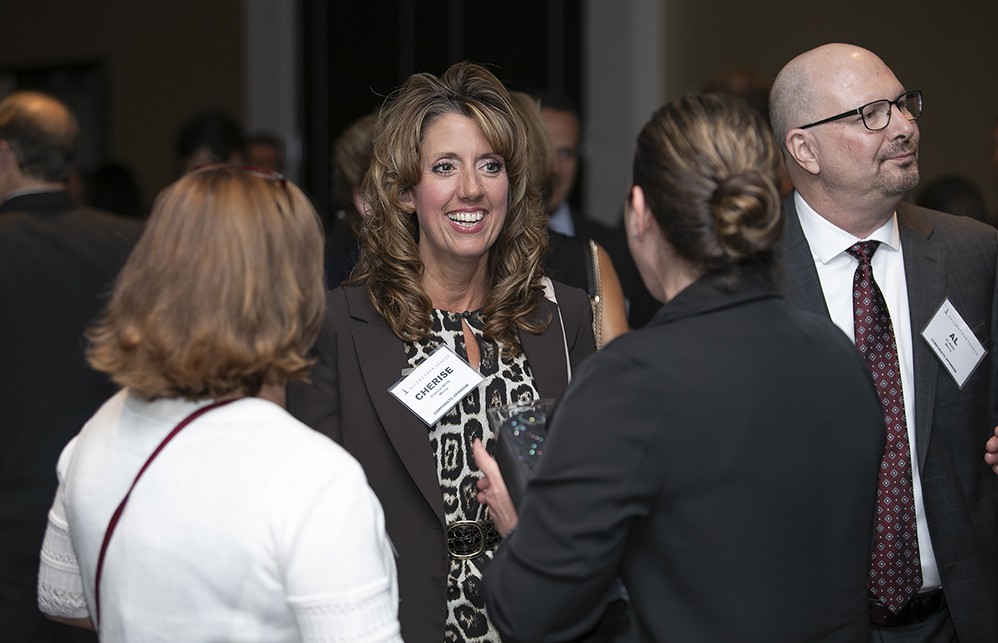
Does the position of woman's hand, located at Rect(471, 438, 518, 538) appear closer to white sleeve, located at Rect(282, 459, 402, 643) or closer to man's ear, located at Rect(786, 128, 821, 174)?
white sleeve, located at Rect(282, 459, 402, 643)

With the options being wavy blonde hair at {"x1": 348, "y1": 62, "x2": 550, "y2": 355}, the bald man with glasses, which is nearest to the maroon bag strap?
wavy blonde hair at {"x1": 348, "y1": 62, "x2": 550, "y2": 355}

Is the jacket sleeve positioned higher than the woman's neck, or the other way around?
the woman's neck

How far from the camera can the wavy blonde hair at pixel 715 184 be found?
1.55 metres

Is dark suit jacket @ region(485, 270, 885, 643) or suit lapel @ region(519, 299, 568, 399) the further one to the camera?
suit lapel @ region(519, 299, 568, 399)

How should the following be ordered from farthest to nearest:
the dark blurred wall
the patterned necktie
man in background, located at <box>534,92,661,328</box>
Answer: the dark blurred wall → man in background, located at <box>534,92,661,328</box> → the patterned necktie

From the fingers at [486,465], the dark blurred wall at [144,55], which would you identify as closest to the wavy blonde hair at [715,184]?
the fingers at [486,465]

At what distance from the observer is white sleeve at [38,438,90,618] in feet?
5.74

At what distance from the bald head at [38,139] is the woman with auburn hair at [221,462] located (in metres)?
2.03

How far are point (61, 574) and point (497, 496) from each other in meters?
0.70

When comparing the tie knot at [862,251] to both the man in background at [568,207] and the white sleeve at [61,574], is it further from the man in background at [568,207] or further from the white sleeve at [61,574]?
the white sleeve at [61,574]

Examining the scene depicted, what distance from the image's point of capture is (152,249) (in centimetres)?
156

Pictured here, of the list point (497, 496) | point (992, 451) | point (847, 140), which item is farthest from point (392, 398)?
point (992, 451)

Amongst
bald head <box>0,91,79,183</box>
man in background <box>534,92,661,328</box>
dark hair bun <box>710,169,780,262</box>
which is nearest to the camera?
dark hair bun <box>710,169,780,262</box>

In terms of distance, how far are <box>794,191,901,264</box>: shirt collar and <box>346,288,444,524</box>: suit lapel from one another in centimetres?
93
